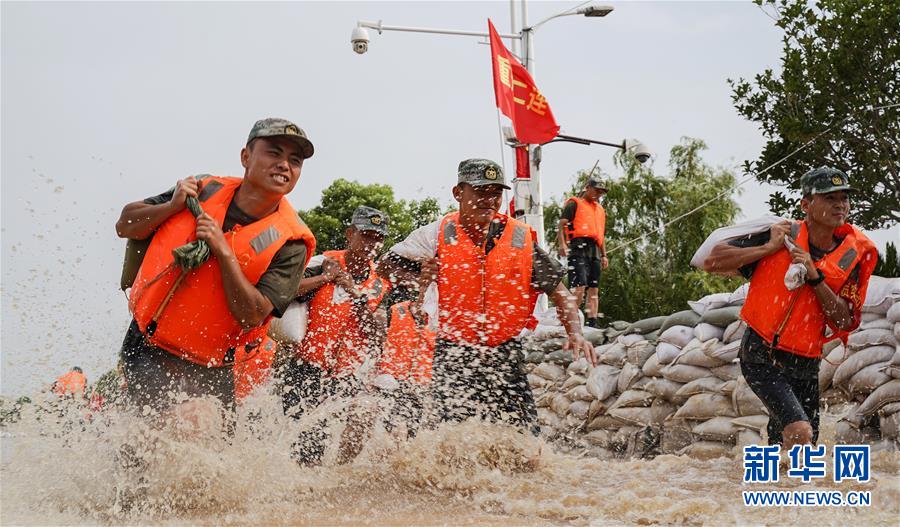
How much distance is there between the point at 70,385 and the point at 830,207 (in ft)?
13.1

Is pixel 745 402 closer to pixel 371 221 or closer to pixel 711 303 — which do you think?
pixel 711 303

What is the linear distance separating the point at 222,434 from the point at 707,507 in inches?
84.4

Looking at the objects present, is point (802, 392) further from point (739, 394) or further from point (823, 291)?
point (739, 394)

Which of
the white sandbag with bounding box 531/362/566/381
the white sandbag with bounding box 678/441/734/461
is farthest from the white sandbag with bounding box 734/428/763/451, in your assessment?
the white sandbag with bounding box 531/362/566/381

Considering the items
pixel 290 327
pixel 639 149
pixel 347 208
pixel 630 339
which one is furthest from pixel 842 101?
pixel 347 208

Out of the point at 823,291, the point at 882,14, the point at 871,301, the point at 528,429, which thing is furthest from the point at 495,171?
the point at 882,14

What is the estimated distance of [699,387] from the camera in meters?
7.15

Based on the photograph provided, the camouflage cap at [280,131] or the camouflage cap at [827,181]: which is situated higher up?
the camouflage cap at [827,181]

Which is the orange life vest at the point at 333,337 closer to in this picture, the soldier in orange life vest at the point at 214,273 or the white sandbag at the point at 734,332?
the soldier in orange life vest at the point at 214,273

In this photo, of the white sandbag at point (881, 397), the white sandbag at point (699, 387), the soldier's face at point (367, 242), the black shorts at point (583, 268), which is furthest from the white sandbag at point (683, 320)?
the soldier's face at point (367, 242)

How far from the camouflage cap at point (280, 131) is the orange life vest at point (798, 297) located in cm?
251

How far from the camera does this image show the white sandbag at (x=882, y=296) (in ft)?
21.1

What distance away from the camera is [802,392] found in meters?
4.87

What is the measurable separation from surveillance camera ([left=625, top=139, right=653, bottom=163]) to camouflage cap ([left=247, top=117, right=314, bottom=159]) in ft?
33.9
